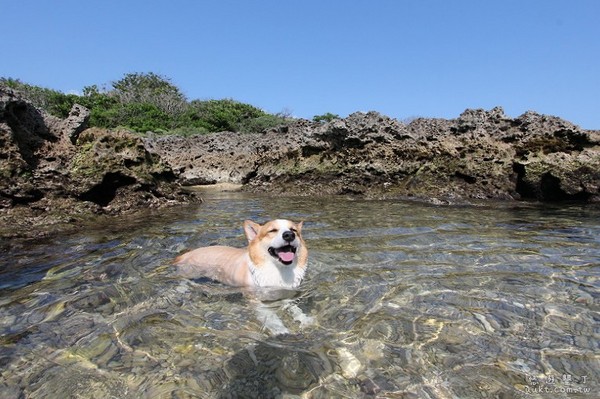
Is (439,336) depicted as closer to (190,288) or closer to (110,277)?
(190,288)

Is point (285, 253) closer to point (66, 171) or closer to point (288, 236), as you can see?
point (288, 236)

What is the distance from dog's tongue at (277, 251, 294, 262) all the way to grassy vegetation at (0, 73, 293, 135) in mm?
24637

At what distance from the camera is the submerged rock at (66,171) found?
281 inches

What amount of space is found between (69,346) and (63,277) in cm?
180

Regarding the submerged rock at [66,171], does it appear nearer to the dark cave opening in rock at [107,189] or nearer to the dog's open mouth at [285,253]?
the dark cave opening in rock at [107,189]

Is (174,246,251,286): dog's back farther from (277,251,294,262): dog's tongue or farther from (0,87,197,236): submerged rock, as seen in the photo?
(0,87,197,236): submerged rock

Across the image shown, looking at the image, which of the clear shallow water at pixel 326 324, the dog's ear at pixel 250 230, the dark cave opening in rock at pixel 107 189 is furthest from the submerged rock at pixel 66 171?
the dog's ear at pixel 250 230

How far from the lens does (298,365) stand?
264 cm

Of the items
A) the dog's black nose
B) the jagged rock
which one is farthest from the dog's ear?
the jagged rock

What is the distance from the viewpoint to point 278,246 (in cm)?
392

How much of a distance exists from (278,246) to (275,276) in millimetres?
334

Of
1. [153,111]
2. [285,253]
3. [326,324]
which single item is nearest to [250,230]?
[285,253]

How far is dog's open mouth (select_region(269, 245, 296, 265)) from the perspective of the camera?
13.0 ft

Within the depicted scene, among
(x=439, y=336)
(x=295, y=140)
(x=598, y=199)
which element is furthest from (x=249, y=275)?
(x=295, y=140)
